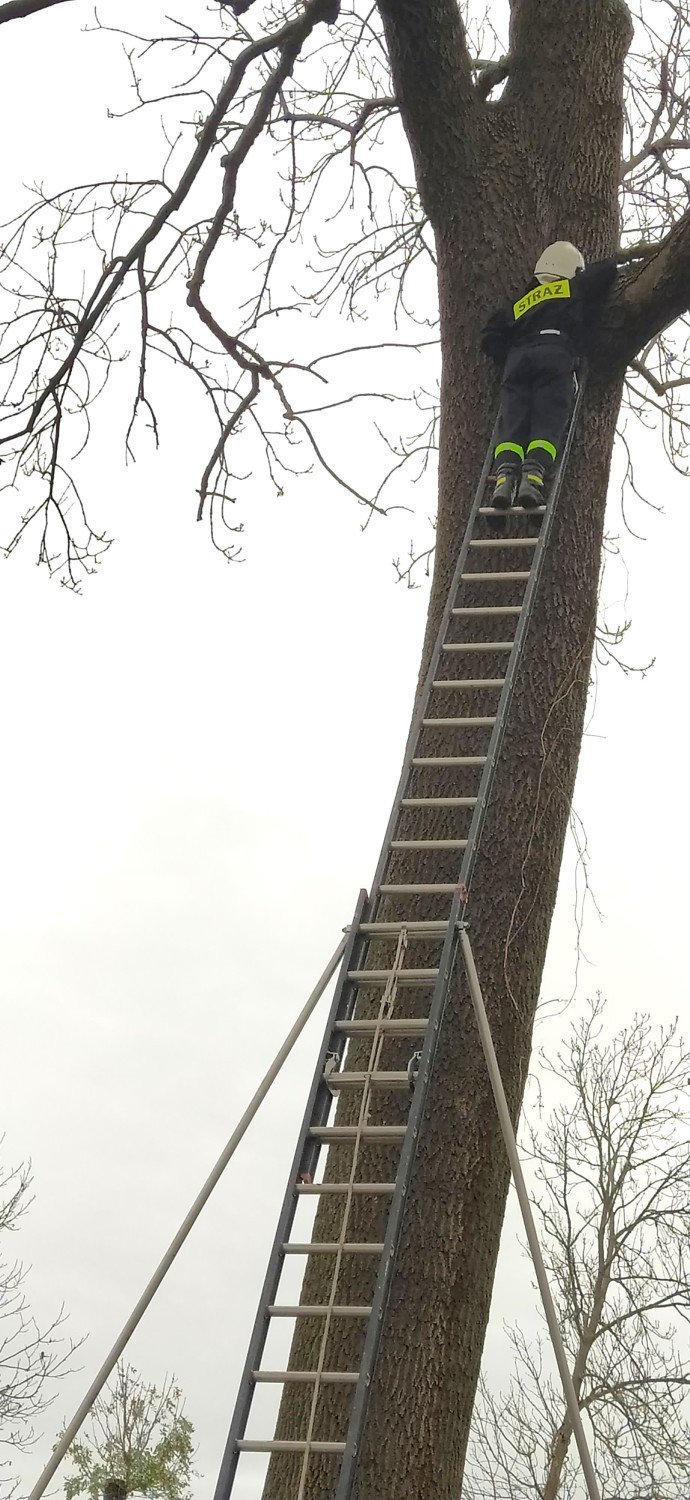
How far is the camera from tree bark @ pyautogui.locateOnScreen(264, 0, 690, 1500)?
2.89 metres

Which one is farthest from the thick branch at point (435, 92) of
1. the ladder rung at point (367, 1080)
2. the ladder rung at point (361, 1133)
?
the ladder rung at point (361, 1133)

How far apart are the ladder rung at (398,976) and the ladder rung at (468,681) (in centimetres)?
79

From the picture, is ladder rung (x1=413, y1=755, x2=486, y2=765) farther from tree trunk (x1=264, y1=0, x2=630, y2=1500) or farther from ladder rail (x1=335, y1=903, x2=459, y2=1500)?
ladder rail (x1=335, y1=903, x2=459, y2=1500)

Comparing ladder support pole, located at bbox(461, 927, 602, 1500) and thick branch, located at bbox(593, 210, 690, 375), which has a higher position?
thick branch, located at bbox(593, 210, 690, 375)

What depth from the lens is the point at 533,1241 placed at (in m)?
2.63

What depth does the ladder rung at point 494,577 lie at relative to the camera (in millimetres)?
3748

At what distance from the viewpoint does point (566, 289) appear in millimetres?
4035

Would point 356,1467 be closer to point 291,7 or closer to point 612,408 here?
point 612,408

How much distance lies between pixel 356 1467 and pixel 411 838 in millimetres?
1404

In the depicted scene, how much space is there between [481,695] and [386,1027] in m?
0.96

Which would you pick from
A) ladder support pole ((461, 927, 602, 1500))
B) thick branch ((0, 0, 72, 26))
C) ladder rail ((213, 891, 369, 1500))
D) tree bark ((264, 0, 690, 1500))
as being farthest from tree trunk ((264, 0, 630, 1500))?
thick branch ((0, 0, 72, 26))

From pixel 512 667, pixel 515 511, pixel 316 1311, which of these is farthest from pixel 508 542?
pixel 316 1311

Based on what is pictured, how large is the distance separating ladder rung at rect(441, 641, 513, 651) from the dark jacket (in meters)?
0.88

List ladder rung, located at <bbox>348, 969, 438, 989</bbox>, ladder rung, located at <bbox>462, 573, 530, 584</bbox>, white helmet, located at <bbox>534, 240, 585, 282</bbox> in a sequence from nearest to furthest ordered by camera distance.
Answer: ladder rung, located at <bbox>348, 969, 438, 989</bbox>, ladder rung, located at <bbox>462, 573, 530, 584</bbox>, white helmet, located at <bbox>534, 240, 585, 282</bbox>
